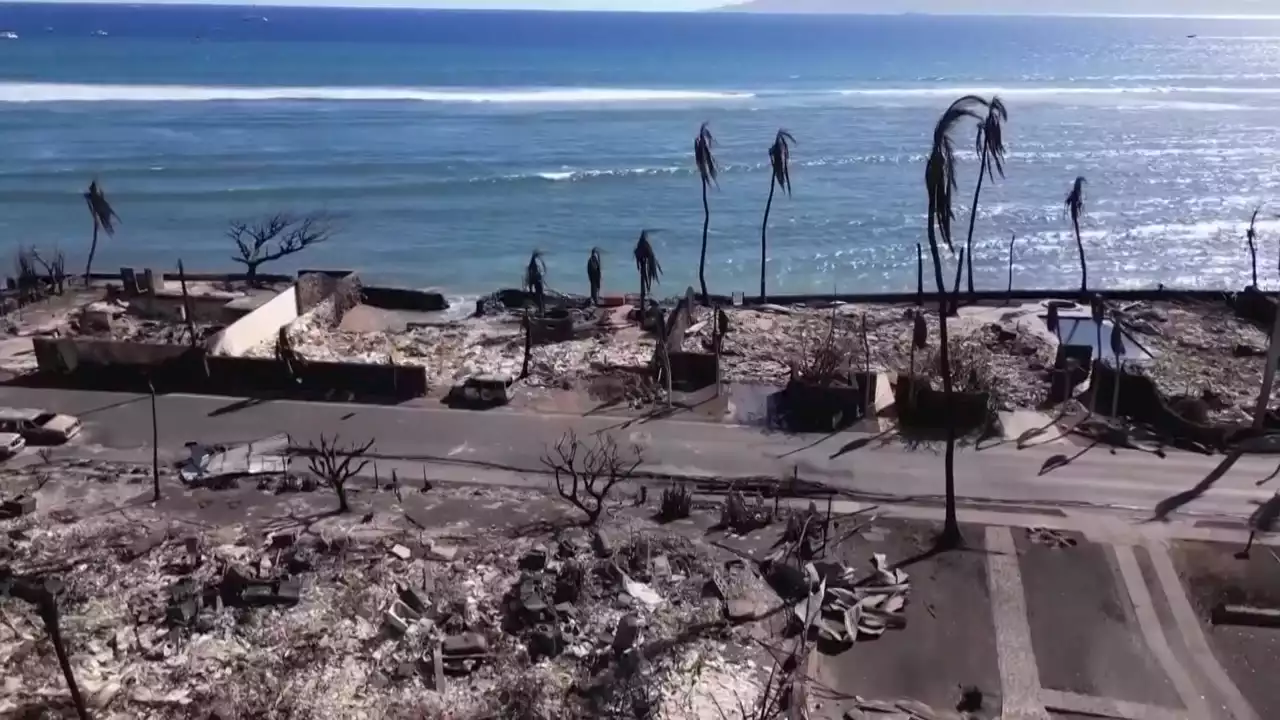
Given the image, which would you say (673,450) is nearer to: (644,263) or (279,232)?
(644,263)

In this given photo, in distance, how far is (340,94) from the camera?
114500mm

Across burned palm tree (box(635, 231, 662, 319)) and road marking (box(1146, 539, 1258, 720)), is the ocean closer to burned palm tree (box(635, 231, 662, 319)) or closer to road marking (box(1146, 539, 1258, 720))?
burned palm tree (box(635, 231, 662, 319))

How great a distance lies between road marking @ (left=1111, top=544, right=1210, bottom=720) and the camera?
54.5 ft

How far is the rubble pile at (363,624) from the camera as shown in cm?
1617

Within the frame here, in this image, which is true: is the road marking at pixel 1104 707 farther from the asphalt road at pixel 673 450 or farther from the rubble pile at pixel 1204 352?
the rubble pile at pixel 1204 352

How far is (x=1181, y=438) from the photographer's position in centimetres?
2586

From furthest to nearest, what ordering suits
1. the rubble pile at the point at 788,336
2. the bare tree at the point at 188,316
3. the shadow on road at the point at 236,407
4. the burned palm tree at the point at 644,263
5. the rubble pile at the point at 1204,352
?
the burned palm tree at the point at 644,263 → the bare tree at the point at 188,316 → the rubble pile at the point at 788,336 → the rubble pile at the point at 1204,352 → the shadow on road at the point at 236,407

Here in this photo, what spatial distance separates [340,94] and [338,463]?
98.6 meters

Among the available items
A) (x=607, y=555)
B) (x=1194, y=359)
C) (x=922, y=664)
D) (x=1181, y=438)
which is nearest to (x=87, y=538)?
(x=607, y=555)

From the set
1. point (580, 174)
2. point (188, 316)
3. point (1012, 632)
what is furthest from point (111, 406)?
point (580, 174)

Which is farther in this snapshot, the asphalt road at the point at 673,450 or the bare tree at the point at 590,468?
the asphalt road at the point at 673,450

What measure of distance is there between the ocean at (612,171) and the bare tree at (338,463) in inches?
1013

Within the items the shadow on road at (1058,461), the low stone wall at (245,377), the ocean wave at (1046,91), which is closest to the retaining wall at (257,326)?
the low stone wall at (245,377)

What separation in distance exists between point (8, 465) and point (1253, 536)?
26.4 m
